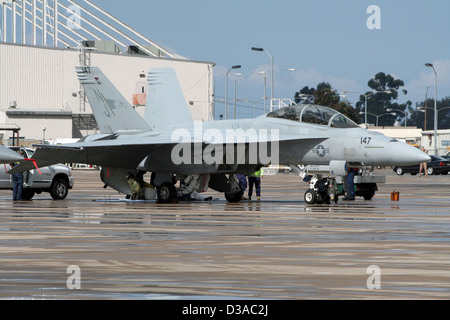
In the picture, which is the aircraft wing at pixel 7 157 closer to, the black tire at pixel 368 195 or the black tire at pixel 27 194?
the black tire at pixel 27 194

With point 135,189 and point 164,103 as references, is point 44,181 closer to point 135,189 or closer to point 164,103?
point 135,189

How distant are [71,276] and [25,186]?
16.3 metres

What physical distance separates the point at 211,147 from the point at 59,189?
6.12 m

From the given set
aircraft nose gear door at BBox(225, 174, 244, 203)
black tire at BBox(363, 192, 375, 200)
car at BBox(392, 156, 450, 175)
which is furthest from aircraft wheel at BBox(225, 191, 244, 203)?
car at BBox(392, 156, 450, 175)

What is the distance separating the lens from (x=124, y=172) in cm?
2345

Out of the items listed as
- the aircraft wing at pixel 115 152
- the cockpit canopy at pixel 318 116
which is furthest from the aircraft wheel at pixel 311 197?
the cockpit canopy at pixel 318 116

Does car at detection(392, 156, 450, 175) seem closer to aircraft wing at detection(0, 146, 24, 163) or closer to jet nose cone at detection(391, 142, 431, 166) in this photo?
jet nose cone at detection(391, 142, 431, 166)

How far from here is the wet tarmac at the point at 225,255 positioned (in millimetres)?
7539

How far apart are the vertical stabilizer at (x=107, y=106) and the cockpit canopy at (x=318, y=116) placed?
5.04 m

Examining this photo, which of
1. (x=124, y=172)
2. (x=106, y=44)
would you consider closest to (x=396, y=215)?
(x=124, y=172)

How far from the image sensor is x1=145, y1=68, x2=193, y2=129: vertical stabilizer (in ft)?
84.0

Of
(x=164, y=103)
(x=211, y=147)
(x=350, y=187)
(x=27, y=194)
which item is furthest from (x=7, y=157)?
(x=350, y=187)

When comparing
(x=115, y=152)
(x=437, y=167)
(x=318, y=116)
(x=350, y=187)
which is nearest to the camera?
(x=318, y=116)

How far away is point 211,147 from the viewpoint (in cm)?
2144
